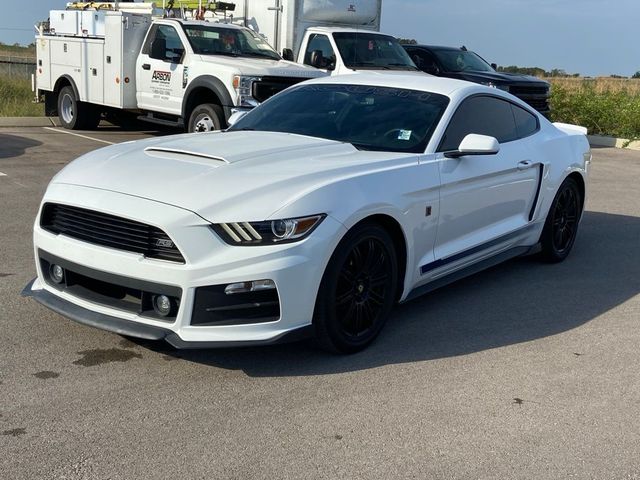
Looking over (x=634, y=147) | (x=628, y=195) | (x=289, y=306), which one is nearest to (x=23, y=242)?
(x=289, y=306)

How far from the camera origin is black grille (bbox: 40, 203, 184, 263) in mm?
4074

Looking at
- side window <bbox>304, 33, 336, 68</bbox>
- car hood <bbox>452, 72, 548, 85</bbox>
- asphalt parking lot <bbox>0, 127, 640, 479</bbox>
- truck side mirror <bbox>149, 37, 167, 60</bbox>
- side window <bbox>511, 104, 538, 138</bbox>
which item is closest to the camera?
asphalt parking lot <bbox>0, 127, 640, 479</bbox>

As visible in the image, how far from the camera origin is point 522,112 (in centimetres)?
666

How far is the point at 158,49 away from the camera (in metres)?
13.8

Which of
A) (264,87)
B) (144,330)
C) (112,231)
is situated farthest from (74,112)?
(144,330)

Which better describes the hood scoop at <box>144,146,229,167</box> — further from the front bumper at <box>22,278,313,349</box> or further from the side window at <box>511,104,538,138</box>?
the side window at <box>511,104,538,138</box>

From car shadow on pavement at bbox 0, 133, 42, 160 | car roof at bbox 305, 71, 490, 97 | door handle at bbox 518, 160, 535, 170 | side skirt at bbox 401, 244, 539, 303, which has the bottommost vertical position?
car shadow on pavement at bbox 0, 133, 42, 160

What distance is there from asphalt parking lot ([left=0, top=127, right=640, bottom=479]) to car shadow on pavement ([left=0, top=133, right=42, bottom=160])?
6.69 metres

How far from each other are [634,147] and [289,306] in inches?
616

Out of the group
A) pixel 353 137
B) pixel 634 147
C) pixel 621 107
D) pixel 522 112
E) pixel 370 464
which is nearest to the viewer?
pixel 370 464

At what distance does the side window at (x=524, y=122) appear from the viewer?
6512 mm

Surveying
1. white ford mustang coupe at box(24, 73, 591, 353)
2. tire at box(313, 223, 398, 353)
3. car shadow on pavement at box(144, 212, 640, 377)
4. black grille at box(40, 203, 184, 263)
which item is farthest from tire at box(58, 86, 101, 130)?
tire at box(313, 223, 398, 353)

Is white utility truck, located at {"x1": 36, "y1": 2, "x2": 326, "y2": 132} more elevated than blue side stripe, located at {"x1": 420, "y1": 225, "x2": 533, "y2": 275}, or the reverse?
white utility truck, located at {"x1": 36, "y1": 2, "x2": 326, "y2": 132}

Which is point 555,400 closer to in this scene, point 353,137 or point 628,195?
point 353,137
